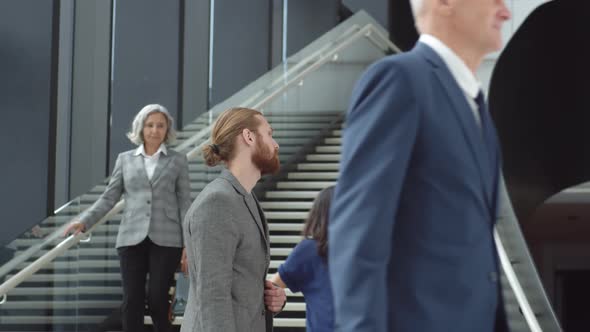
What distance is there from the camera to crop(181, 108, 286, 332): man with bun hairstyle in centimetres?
353

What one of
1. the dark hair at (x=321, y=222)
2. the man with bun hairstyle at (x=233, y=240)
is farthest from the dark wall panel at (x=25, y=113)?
the man with bun hairstyle at (x=233, y=240)

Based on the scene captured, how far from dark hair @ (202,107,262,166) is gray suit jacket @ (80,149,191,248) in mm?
3148

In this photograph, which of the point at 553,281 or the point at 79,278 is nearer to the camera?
the point at 79,278

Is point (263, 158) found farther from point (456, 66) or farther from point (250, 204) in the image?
point (456, 66)

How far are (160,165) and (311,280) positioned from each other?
118 inches

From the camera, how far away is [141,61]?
516 inches

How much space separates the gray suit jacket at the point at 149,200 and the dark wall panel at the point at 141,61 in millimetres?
4644

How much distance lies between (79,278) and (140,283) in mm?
1048

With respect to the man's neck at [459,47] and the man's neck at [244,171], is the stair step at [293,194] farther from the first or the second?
the man's neck at [459,47]

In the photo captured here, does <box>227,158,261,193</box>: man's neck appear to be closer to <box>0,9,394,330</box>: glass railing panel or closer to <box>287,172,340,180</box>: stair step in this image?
<box>0,9,394,330</box>: glass railing panel

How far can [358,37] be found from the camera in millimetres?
14492

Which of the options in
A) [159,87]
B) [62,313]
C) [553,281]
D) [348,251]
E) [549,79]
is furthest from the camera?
[553,281]

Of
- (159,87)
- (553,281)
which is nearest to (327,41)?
(159,87)

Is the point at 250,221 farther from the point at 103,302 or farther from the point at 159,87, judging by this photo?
the point at 159,87
